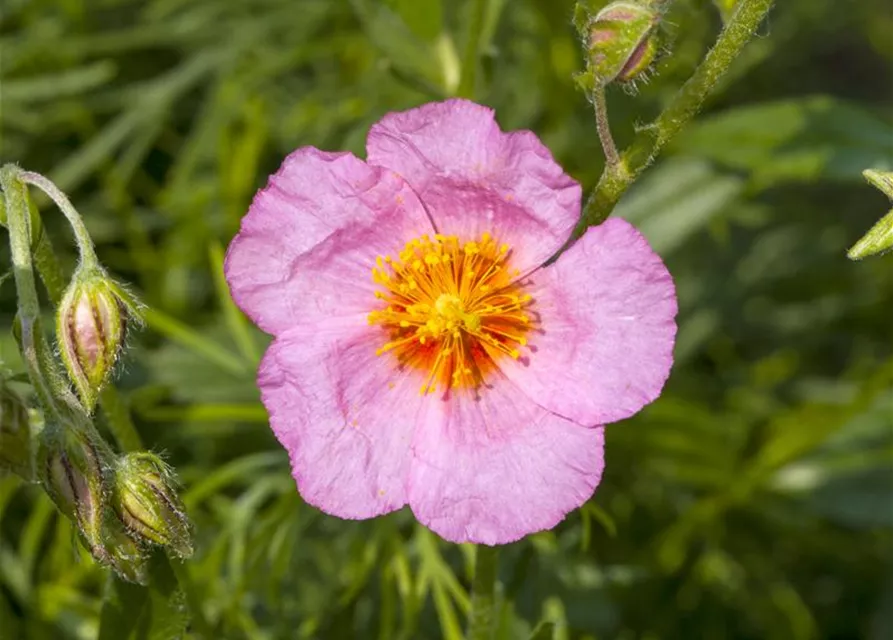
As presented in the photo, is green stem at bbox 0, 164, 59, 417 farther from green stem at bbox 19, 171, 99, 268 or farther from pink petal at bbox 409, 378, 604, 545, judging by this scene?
pink petal at bbox 409, 378, 604, 545

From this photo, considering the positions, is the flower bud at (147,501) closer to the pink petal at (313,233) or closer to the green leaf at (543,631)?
the pink petal at (313,233)

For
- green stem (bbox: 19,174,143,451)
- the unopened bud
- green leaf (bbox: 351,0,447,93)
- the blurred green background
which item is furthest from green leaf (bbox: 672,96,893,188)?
the unopened bud

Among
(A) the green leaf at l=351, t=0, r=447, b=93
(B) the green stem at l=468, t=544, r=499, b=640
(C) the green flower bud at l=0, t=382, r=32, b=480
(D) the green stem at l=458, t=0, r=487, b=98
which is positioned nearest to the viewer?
(C) the green flower bud at l=0, t=382, r=32, b=480

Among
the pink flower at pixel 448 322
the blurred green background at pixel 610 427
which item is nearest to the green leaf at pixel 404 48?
the blurred green background at pixel 610 427

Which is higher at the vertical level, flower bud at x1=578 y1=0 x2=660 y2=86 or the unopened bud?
flower bud at x1=578 y1=0 x2=660 y2=86

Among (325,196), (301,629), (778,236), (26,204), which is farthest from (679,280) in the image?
(26,204)

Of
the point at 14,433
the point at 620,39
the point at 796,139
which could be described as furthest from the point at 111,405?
the point at 796,139

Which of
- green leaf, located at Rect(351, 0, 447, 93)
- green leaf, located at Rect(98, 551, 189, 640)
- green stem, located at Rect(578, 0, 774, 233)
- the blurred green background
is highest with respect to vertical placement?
green stem, located at Rect(578, 0, 774, 233)
